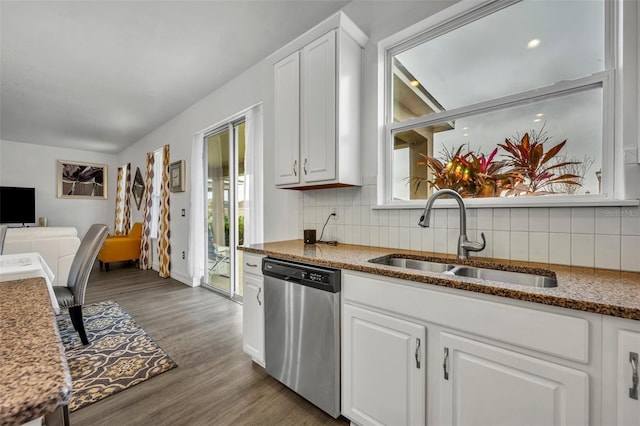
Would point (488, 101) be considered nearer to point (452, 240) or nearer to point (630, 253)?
point (452, 240)

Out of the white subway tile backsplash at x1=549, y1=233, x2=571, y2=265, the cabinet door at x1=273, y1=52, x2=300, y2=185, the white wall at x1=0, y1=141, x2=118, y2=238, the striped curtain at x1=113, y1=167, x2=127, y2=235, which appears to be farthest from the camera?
the striped curtain at x1=113, y1=167, x2=127, y2=235

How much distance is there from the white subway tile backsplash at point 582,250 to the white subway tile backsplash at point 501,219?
0.87ft

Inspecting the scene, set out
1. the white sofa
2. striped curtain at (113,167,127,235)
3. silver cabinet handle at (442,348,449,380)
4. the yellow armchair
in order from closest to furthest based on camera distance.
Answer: silver cabinet handle at (442,348,449,380) < the white sofa < the yellow armchair < striped curtain at (113,167,127,235)

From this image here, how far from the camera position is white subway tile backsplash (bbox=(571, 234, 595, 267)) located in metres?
1.30

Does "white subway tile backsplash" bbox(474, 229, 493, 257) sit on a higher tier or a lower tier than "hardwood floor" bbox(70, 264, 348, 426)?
higher

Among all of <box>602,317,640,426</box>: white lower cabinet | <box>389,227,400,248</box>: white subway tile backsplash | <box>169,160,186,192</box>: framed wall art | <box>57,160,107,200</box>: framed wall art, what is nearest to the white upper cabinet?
<box>389,227,400,248</box>: white subway tile backsplash

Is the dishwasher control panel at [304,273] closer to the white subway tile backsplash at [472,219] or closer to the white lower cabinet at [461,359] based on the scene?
the white lower cabinet at [461,359]

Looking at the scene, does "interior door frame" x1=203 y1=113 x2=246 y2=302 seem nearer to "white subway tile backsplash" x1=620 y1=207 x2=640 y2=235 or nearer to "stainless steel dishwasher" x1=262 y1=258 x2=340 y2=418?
"stainless steel dishwasher" x1=262 y1=258 x2=340 y2=418

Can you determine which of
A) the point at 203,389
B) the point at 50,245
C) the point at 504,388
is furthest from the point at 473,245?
the point at 50,245

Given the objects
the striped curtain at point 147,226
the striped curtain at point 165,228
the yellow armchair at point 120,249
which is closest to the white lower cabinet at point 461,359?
the striped curtain at point 165,228

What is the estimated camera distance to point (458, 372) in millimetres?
1080

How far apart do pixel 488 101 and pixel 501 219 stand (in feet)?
2.27

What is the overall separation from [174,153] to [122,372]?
3482mm

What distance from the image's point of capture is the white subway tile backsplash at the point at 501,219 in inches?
59.4
